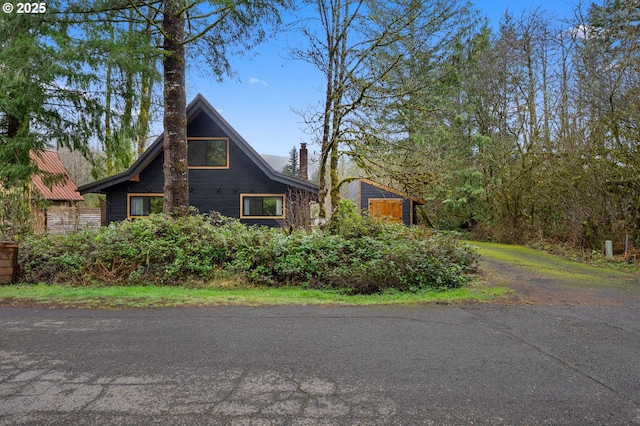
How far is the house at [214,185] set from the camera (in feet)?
54.0

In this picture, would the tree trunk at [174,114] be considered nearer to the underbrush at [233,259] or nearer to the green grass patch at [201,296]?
the underbrush at [233,259]

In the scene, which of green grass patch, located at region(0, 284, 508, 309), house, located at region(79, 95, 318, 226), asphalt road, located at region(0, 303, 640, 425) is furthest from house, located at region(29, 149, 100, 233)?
asphalt road, located at region(0, 303, 640, 425)

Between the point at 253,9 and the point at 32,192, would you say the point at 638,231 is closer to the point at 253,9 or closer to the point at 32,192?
the point at 253,9

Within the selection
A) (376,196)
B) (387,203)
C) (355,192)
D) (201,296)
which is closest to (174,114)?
A: (201,296)

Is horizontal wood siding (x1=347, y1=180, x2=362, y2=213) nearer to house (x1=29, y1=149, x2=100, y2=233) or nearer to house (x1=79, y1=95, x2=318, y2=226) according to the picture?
house (x1=79, y1=95, x2=318, y2=226)

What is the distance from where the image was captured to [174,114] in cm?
955

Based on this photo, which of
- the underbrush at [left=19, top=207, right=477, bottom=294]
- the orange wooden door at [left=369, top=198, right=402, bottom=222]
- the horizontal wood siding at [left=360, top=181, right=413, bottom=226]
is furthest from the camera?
the orange wooden door at [left=369, top=198, right=402, bottom=222]

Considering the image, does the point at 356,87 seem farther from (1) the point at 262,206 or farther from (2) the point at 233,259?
(1) the point at 262,206

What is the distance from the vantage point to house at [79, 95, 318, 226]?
54.0ft

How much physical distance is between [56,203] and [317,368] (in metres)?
27.9

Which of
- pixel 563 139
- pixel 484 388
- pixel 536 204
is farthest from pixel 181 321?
pixel 536 204

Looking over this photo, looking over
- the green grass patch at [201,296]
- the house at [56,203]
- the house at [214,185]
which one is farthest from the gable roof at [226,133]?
the green grass patch at [201,296]

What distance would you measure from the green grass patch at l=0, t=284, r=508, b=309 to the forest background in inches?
169

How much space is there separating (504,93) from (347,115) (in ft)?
43.1
